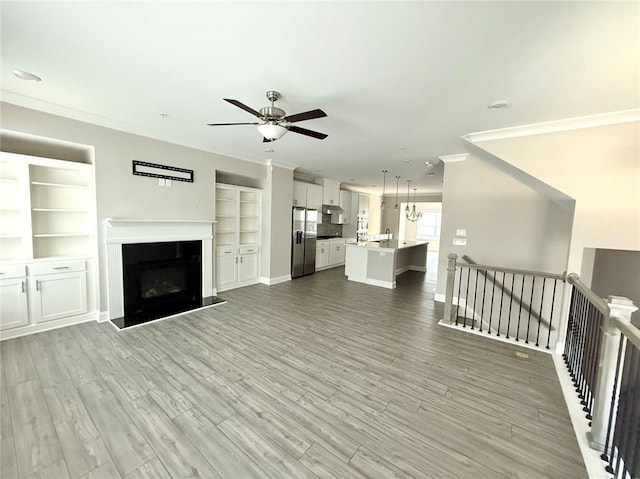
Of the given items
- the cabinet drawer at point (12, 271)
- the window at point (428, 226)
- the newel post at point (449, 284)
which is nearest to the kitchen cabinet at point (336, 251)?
the newel post at point (449, 284)

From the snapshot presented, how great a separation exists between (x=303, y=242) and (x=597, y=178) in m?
5.42

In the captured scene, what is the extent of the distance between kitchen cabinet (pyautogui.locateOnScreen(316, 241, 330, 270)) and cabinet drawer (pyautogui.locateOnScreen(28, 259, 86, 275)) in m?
5.22

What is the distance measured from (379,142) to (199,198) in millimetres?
3326

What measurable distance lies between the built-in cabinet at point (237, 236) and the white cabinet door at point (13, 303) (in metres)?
2.62

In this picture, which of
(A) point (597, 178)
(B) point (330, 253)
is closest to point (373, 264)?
(B) point (330, 253)

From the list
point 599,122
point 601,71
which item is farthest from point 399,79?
point 599,122

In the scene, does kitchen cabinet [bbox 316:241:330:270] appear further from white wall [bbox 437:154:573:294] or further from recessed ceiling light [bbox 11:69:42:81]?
recessed ceiling light [bbox 11:69:42:81]

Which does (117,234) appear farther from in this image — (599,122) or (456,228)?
(599,122)

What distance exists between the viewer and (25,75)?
2.51 metres

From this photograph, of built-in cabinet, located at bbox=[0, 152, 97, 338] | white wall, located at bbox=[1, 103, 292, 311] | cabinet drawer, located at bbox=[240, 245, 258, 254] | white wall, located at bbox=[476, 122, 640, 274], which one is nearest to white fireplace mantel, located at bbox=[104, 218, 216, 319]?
white wall, located at bbox=[1, 103, 292, 311]

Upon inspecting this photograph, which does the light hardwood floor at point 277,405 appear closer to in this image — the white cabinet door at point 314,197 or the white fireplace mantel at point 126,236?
the white fireplace mantel at point 126,236

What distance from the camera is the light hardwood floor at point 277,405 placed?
1713 mm

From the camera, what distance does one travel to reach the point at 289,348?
318 cm

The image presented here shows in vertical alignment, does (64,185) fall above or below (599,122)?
below
